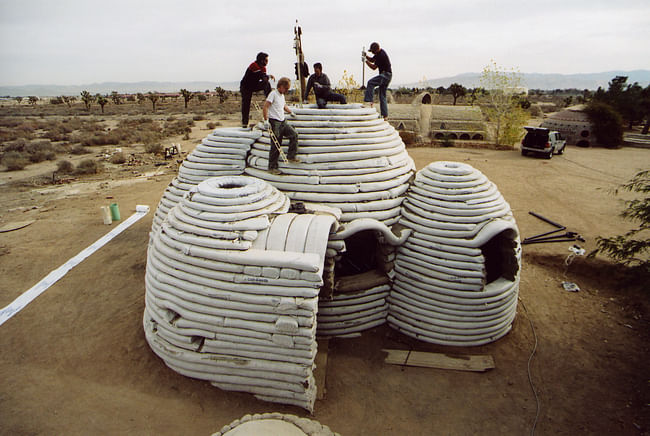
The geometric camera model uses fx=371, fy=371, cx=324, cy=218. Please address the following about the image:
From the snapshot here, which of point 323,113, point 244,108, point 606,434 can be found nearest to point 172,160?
point 244,108

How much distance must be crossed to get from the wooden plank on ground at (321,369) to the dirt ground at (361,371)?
18 cm

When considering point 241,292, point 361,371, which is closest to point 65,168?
point 241,292

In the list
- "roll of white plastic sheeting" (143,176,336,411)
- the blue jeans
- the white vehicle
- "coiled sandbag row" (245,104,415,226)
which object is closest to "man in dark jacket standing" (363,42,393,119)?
the blue jeans

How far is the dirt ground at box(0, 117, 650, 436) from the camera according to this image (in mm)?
6887

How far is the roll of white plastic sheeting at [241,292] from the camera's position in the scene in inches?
253

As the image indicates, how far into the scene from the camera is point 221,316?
21.8 ft

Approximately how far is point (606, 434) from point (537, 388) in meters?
1.27

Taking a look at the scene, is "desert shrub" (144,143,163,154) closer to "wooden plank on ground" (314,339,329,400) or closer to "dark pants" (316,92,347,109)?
"dark pants" (316,92,347,109)

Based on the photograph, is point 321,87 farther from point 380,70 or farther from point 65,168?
point 65,168

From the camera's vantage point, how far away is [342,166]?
8758mm

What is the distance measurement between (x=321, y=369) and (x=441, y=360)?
2709 millimetres

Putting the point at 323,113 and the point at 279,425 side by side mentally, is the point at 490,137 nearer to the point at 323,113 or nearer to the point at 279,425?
the point at 323,113

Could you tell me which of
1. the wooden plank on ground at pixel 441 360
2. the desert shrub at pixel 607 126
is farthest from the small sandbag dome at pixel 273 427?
the desert shrub at pixel 607 126

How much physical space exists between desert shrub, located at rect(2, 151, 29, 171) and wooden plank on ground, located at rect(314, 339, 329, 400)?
2655cm
